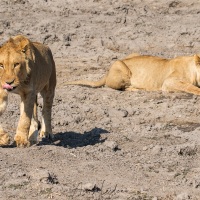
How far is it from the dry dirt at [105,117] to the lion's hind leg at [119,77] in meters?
0.57

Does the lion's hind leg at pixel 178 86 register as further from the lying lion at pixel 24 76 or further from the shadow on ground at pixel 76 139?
the lying lion at pixel 24 76

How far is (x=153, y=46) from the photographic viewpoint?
17.3 m

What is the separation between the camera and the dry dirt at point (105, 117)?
7457 mm

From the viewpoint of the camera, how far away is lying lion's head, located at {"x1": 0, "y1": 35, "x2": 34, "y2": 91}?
27.0ft

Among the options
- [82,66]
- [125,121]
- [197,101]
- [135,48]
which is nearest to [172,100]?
[197,101]

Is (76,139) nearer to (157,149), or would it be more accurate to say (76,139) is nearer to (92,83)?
(157,149)

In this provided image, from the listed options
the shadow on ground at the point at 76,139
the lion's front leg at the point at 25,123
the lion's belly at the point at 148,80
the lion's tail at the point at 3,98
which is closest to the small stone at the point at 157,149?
the shadow on ground at the point at 76,139

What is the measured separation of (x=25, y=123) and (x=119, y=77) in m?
5.77

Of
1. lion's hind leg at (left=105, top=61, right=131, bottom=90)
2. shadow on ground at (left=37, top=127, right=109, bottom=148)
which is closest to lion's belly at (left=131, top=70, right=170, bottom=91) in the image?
lion's hind leg at (left=105, top=61, right=131, bottom=90)

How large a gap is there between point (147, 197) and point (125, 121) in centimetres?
402

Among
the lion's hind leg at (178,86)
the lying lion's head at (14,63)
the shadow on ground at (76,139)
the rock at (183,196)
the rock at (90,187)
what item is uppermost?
the lying lion's head at (14,63)

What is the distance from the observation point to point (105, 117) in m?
11.4

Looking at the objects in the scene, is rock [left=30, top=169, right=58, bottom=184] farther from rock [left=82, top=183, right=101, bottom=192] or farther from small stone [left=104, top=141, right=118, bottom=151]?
small stone [left=104, top=141, right=118, bottom=151]

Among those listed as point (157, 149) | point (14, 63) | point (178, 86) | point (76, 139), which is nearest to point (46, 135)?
point (76, 139)
